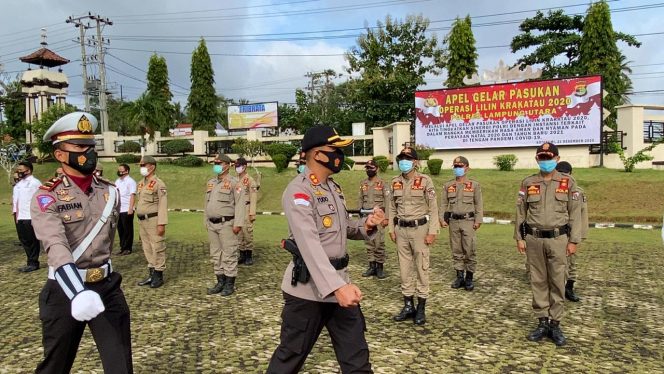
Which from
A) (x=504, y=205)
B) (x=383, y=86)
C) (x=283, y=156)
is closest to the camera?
(x=504, y=205)

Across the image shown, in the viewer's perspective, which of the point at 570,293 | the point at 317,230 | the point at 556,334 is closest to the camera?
the point at 317,230

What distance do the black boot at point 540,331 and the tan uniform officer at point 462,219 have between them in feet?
6.67

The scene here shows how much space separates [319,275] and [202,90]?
39.4 m

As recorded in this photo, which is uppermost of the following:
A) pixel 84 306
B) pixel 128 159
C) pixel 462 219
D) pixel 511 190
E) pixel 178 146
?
pixel 178 146

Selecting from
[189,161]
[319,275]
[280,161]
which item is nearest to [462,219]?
[319,275]

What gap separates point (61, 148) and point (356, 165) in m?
26.4

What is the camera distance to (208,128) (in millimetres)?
40344

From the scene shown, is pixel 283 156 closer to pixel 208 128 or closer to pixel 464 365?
pixel 208 128

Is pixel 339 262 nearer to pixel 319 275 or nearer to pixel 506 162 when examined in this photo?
pixel 319 275

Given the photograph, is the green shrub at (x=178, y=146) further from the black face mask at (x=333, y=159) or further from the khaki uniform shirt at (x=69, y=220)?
the black face mask at (x=333, y=159)

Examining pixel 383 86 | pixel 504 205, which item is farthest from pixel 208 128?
pixel 504 205

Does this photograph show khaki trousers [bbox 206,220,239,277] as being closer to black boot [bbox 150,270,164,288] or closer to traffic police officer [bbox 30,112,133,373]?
black boot [bbox 150,270,164,288]

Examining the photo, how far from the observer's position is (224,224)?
7297 mm

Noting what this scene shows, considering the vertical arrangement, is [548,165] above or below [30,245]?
above
